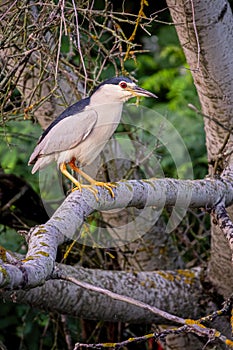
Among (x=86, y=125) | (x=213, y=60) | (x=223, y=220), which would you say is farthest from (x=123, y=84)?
(x=223, y=220)

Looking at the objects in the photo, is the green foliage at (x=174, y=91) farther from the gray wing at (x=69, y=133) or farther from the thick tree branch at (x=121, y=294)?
the gray wing at (x=69, y=133)

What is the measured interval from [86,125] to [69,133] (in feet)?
0.27

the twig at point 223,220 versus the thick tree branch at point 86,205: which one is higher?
the thick tree branch at point 86,205

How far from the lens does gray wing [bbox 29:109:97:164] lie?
283 centimetres

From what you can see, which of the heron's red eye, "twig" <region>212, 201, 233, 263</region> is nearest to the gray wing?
the heron's red eye

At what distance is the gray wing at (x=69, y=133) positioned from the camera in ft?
9.29

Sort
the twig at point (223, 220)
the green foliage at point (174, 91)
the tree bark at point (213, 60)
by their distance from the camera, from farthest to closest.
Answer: the green foliage at point (174, 91)
the tree bark at point (213, 60)
the twig at point (223, 220)

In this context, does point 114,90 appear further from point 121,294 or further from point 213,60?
point 121,294

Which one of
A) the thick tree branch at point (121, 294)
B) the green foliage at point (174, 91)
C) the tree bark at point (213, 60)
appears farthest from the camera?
the green foliage at point (174, 91)

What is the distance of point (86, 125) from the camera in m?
2.84

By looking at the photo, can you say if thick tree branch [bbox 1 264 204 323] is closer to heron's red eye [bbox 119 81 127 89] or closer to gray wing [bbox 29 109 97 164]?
gray wing [bbox 29 109 97 164]

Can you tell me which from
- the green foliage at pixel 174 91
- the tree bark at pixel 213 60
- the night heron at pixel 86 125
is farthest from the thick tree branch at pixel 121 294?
the green foliage at pixel 174 91

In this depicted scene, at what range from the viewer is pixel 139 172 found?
4.08m

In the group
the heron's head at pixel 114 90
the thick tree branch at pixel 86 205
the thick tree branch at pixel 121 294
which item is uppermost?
the heron's head at pixel 114 90
